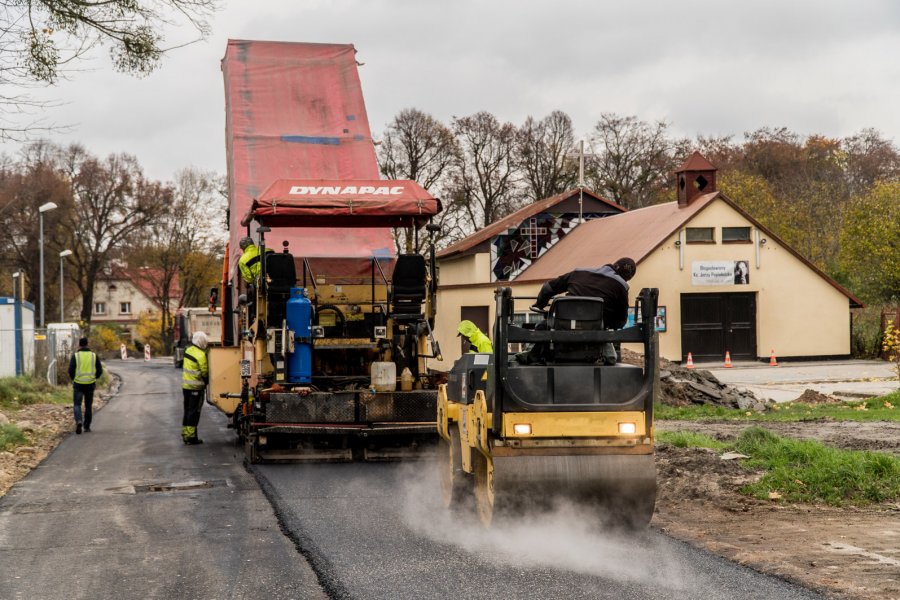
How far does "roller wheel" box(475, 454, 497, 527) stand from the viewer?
752cm

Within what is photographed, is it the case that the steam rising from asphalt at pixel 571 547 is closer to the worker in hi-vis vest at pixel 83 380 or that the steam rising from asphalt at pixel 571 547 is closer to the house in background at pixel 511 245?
the worker in hi-vis vest at pixel 83 380

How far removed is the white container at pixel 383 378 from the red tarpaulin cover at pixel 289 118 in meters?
3.48

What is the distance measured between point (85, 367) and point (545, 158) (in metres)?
39.2

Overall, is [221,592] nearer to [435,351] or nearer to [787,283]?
[435,351]

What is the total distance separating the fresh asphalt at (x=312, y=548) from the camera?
21.9 feet

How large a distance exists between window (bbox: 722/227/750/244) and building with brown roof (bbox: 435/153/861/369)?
33 mm

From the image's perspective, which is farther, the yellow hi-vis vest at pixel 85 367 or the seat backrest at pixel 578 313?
the yellow hi-vis vest at pixel 85 367

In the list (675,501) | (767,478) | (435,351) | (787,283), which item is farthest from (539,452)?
(787,283)

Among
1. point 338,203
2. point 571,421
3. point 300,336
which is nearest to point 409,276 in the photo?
point 338,203

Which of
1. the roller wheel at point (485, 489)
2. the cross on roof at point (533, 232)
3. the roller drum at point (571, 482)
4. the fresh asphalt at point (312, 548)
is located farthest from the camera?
the cross on roof at point (533, 232)

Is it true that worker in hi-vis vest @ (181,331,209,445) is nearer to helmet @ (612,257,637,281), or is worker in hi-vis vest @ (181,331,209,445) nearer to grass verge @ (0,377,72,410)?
grass verge @ (0,377,72,410)

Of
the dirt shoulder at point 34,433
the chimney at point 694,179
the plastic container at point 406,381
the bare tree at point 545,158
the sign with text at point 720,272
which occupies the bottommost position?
the dirt shoulder at point 34,433

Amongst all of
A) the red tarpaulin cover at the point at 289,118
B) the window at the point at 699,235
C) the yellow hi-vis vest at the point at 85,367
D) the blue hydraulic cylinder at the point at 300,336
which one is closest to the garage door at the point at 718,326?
the window at the point at 699,235

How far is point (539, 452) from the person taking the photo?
7.40 m
